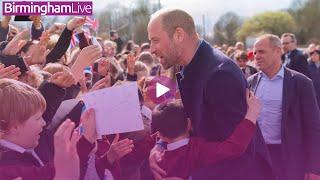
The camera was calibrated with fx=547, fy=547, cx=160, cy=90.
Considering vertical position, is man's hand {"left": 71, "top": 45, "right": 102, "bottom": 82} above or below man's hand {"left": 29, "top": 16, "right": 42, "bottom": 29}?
above

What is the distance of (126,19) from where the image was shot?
22078 millimetres

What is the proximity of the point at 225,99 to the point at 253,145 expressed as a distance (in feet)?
1.19

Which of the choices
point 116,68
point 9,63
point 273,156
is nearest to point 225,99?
point 9,63

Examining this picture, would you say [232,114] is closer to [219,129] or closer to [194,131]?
[219,129]

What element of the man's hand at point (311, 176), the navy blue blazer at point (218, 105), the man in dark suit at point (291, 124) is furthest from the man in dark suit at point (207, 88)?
the man in dark suit at point (291, 124)

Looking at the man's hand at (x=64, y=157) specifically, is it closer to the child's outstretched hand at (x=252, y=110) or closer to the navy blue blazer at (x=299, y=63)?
the child's outstretched hand at (x=252, y=110)

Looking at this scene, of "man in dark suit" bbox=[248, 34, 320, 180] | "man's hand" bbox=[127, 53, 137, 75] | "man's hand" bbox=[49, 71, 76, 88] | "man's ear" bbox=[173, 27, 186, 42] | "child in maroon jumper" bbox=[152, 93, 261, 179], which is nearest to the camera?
"child in maroon jumper" bbox=[152, 93, 261, 179]

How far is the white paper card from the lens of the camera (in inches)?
105

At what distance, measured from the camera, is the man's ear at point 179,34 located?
2.88 metres

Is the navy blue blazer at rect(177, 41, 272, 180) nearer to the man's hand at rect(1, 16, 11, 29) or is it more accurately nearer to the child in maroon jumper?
the child in maroon jumper

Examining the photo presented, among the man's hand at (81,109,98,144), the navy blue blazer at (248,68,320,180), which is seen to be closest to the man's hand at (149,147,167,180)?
the man's hand at (81,109,98,144)

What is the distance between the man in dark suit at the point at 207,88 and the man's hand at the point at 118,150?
0.61 feet
